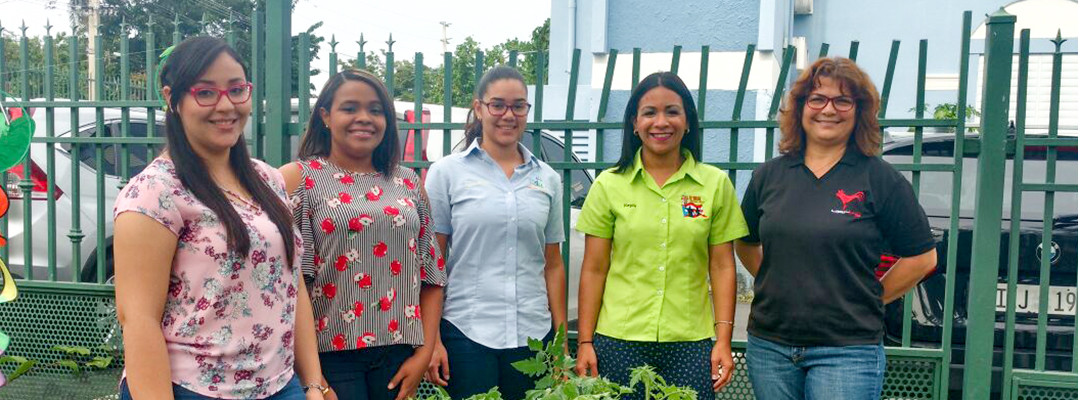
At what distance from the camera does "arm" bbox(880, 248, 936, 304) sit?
299 centimetres

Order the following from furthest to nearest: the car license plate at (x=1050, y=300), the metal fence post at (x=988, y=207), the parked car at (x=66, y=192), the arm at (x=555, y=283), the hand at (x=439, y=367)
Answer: the parked car at (x=66, y=192), the car license plate at (x=1050, y=300), the metal fence post at (x=988, y=207), the arm at (x=555, y=283), the hand at (x=439, y=367)

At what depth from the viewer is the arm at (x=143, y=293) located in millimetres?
2133

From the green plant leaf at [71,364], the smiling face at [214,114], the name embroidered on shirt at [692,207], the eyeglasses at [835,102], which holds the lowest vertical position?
the green plant leaf at [71,364]

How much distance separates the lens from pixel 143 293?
2145 millimetres

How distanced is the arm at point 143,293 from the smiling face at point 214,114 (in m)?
0.29

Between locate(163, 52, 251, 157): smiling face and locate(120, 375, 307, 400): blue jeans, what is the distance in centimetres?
58

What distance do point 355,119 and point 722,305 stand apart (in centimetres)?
134

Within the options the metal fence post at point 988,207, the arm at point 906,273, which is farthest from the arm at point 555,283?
the metal fence post at point 988,207

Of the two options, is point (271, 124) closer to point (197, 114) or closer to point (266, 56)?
point (266, 56)

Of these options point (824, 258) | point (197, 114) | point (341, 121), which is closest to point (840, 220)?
point (824, 258)

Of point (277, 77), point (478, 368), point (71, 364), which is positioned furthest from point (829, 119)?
point (71, 364)

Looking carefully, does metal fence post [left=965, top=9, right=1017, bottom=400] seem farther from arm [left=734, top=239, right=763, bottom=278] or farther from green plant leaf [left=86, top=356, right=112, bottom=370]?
green plant leaf [left=86, top=356, right=112, bottom=370]

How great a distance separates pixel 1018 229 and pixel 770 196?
1290mm

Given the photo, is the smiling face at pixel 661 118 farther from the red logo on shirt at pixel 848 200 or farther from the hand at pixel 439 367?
the hand at pixel 439 367
